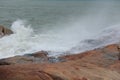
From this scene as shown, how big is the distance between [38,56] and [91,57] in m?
3.88

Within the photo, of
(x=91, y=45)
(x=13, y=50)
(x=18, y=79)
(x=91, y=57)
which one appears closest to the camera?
(x=18, y=79)

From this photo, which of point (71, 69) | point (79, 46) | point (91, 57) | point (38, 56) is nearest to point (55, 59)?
point (38, 56)

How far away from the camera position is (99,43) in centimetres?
1955

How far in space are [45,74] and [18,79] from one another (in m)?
0.76

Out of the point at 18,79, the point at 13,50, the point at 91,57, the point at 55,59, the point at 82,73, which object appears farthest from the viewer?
the point at 13,50

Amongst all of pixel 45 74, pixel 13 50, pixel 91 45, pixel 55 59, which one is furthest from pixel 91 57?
pixel 13 50

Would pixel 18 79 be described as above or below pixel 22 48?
below

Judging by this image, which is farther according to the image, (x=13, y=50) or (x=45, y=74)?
(x=13, y=50)

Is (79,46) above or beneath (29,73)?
above

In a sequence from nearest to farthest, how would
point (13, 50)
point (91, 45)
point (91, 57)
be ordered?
point (91, 57), point (91, 45), point (13, 50)

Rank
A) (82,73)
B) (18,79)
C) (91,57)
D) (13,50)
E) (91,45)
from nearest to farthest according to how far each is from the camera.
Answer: (18,79), (82,73), (91,57), (91,45), (13,50)

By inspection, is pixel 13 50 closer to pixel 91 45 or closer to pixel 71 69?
pixel 91 45

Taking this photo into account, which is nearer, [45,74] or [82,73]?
[45,74]

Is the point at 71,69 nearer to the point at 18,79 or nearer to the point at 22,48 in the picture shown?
the point at 18,79
